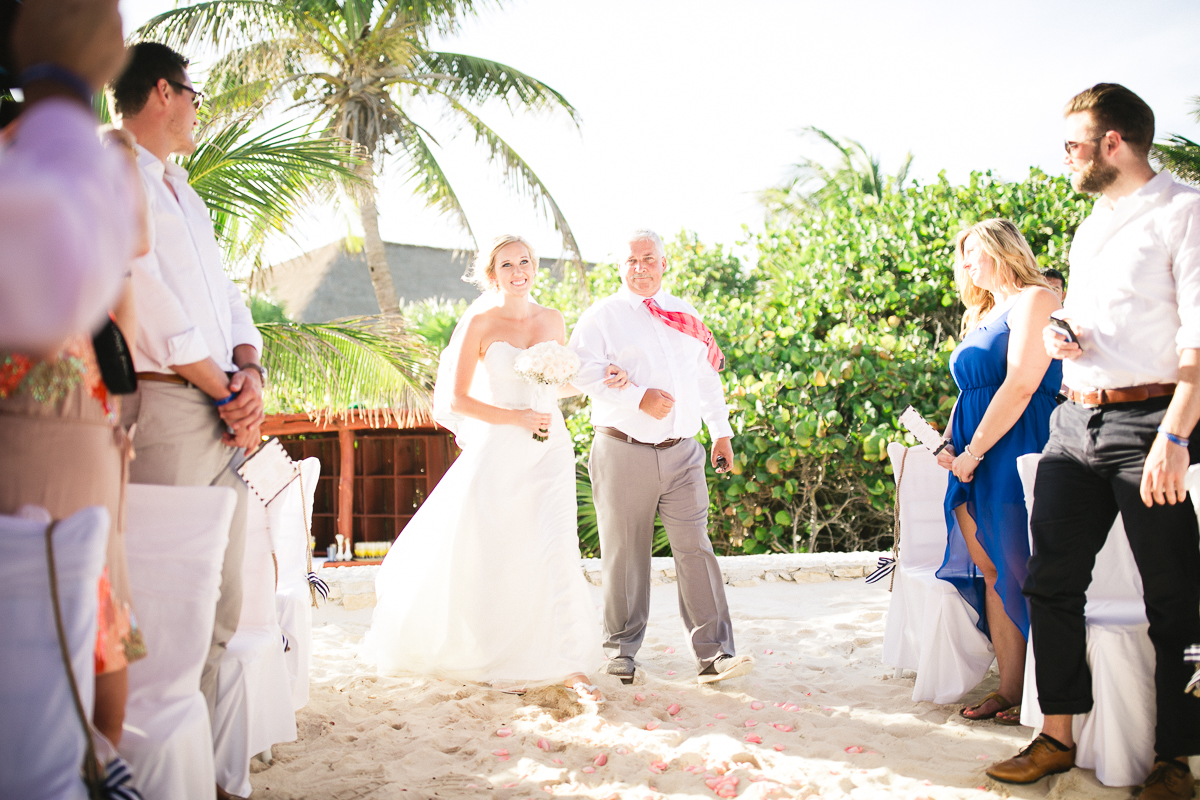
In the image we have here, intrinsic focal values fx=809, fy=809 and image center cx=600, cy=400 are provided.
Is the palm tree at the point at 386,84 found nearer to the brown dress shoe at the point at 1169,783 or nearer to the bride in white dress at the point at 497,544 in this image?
the bride in white dress at the point at 497,544

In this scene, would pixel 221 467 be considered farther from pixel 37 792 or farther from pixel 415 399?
pixel 415 399

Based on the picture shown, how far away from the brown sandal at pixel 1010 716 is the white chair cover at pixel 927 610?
0.20 metres

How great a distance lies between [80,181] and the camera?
1035 mm

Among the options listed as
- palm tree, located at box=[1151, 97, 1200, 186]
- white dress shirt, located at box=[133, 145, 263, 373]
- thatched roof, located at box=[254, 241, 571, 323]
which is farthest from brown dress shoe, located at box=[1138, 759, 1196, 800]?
thatched roof, located at box=[254, 241, 571, 323]

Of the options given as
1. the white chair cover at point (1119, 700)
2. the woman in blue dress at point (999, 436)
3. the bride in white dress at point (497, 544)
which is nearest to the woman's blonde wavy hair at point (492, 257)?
the bride in white dress at point (497, 544)

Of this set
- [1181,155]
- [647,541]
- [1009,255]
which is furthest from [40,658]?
[1181,155]

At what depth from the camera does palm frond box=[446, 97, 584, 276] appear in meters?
13.3

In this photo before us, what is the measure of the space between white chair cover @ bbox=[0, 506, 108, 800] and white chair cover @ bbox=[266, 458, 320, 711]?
4.90 ft

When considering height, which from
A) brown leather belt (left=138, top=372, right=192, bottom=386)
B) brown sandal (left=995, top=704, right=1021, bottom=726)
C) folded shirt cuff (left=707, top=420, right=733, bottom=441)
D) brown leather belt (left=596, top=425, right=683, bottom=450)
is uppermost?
brown leather belt (left=138, top=372, right=192, bottom=386)

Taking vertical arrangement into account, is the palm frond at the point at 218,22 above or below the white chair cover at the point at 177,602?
above

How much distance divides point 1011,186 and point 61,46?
9405 mm

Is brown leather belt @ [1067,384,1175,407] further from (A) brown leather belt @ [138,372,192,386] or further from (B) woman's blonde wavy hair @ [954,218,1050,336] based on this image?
(A) brown leather belt @ [138,372,192,386]

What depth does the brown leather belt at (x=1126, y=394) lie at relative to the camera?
2.60 m

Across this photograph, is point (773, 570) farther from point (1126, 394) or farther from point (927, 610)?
point (1126, 394)
